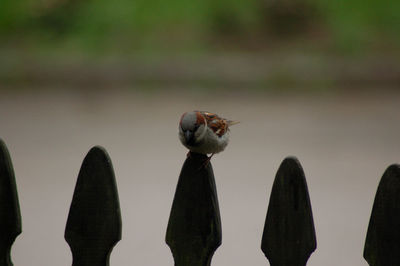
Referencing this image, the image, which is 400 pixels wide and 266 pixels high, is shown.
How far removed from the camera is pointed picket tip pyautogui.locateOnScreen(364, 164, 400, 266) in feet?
4.20

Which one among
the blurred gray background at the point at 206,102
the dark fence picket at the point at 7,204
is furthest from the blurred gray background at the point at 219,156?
the dark fence picket at the point at 7,204

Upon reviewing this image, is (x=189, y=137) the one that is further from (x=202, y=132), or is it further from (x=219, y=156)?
(x=219, y=156)

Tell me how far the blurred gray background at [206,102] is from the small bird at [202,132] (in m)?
1.22

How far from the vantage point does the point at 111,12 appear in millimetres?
6910

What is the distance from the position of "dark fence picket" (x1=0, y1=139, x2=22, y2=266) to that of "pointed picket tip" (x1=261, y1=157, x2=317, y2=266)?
1.91 ft

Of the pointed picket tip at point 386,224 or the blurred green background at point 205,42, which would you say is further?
the blurred green background at point 205,42

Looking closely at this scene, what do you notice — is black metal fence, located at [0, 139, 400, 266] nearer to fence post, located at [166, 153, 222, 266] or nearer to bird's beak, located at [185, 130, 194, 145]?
fence post, located at [166, 153, 222, 266]

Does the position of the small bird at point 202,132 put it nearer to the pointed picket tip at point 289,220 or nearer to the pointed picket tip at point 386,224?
the pointed picket tip at point 289,220

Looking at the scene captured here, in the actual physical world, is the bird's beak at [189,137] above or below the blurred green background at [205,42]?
below

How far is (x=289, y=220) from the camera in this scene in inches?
53.1

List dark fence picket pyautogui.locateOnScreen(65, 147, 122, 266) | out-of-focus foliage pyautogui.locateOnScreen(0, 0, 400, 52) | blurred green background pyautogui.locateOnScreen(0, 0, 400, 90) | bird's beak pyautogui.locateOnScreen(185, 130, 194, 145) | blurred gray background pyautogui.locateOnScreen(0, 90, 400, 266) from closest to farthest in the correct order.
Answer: dark fence picket pyautogui.locateOnScreen(65, 147, 122, 266) → bird's beak pyautogui.locateOnScreen(185, 130, 194, 145) → blurred gray background pyautogui.locateOnScreen(0, 90, 400, 266) → blurred green background pyautogui.locateOnScreen(0, 0, 400, 90) → out-of-focus foliage pyautogui.locateOnScreen(0, 0, 400, 52)

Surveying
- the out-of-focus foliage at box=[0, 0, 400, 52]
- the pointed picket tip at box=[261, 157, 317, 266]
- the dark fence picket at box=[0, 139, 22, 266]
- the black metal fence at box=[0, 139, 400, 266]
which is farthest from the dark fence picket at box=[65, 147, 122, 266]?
the out-of-focus foliage at box=[0, 0, 400, 52]

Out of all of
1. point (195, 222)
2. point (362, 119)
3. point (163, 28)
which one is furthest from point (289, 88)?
point (195, 222)

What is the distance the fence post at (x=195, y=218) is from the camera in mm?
1380
